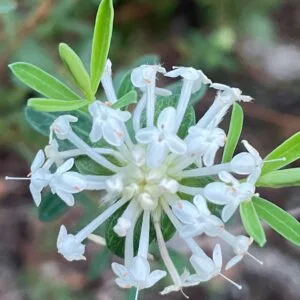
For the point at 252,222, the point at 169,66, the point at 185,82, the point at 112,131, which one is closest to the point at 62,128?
the point at 112,131

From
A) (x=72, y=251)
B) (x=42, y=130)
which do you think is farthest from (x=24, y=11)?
(x=72, y=251)

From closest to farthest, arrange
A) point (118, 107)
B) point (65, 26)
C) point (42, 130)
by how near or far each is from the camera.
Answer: point (118, 107)
point (42, 130)
point (65, 26)

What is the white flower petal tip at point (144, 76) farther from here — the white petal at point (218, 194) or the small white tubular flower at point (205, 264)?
the small white tubular flower at point (205, 264)

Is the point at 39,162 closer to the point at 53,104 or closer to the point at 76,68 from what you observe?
the point at 53,104

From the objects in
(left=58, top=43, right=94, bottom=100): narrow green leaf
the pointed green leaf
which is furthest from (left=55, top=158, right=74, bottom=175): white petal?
the pointed green leaf

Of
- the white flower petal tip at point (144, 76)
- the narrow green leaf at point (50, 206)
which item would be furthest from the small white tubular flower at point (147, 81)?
the narrow green leaf at point (50, 206)

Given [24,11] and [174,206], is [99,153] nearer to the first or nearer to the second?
[174,206]

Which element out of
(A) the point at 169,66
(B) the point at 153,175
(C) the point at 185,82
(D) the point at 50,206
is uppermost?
(C) the point at 185,82
